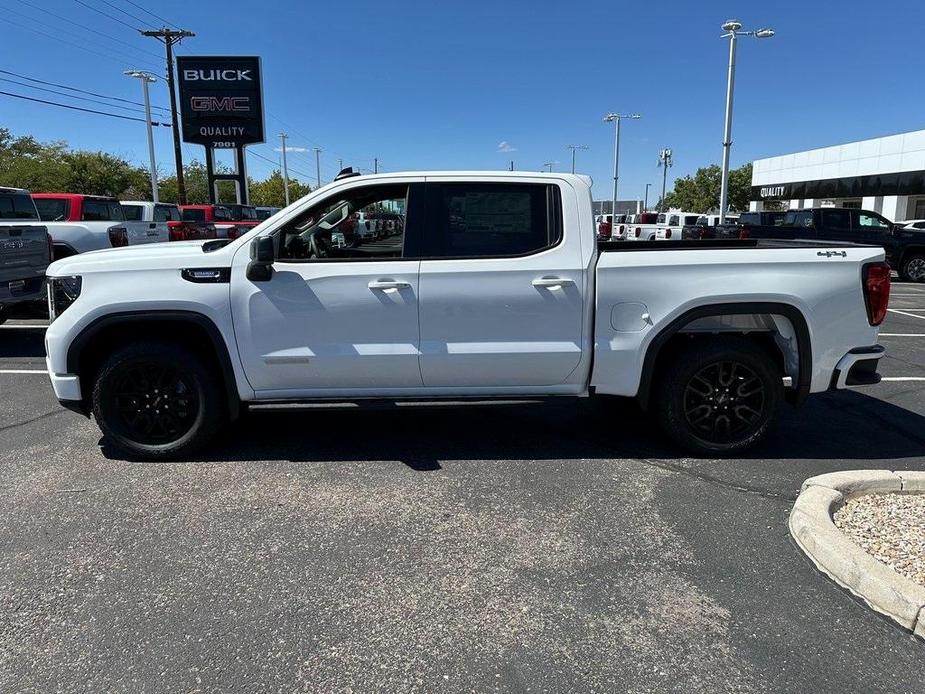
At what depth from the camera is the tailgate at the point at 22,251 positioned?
7.91 metres

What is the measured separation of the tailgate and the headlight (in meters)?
4.25

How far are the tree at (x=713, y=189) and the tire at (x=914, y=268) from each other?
200 feet

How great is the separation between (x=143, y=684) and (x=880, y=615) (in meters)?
3.08

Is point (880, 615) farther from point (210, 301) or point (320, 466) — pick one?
point (210, 301)

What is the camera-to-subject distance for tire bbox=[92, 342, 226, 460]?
4570 millimetres

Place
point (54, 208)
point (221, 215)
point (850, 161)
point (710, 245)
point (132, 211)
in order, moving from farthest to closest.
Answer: point (850, 161)
point (221, 215)
point (132, 211)
point (54, 208)
point (710, 245)

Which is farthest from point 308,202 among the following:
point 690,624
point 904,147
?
point 904,147

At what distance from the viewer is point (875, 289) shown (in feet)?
14.7

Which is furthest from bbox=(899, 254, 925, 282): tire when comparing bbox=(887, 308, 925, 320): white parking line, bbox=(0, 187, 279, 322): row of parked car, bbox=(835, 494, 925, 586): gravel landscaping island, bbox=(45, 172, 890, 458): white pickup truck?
bbox=(0, 187, 279, 322): row of parked car

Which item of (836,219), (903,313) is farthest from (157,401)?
(836,219)

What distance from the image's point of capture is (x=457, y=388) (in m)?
4.69

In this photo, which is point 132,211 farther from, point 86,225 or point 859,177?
point 859,177

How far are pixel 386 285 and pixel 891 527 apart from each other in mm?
3225

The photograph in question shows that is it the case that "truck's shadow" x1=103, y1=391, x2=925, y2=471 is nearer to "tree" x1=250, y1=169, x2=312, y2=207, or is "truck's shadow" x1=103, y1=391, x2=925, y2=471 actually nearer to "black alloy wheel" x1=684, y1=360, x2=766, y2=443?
"black alloy wheel" x1=684, y1=360, x2=766, y2=443
